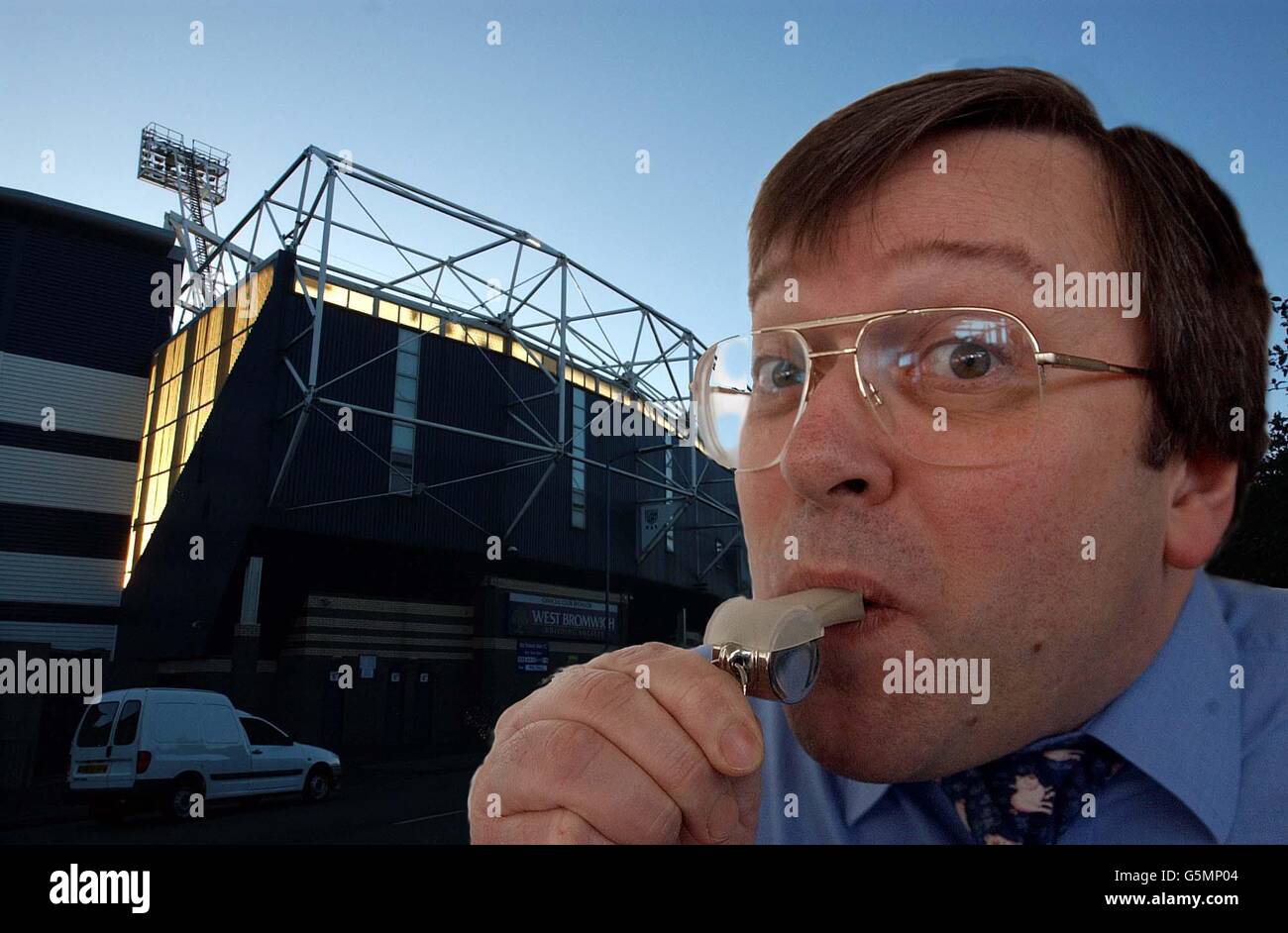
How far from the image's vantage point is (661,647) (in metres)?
0.64

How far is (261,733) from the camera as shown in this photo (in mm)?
9719

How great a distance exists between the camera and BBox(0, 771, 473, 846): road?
691 centimetres

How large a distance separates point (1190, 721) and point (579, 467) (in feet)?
52.7

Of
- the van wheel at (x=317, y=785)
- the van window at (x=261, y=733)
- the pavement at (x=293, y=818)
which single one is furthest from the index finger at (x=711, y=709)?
the van wheel at (x=317, y=785)

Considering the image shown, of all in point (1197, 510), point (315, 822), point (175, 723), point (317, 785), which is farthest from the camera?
point (317, 785)

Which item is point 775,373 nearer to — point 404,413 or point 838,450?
point 838,450

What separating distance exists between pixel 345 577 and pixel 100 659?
419 cm

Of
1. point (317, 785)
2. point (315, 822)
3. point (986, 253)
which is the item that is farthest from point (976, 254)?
point (317, 785)

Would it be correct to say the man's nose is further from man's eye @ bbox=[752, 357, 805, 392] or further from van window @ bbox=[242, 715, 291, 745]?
van window @ bbox=[242, 715, 291, 745]

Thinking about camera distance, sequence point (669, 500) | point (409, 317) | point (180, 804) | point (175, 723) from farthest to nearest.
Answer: point (669, 500)
point (409, 317)
point (175, 723)
point (180, 804)

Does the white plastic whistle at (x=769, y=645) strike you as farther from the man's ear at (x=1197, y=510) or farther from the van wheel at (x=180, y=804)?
the van wheel at (x=180, y=804)

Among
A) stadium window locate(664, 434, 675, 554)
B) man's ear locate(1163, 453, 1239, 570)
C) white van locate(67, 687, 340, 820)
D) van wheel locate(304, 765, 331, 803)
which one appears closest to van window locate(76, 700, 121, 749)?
white van locate(67, 687, 340, 820)
